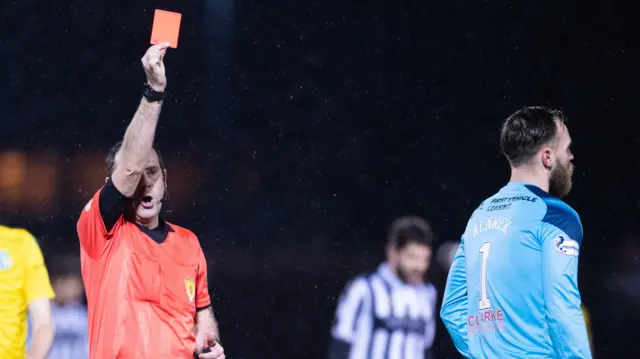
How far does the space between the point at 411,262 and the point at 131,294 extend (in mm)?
2755

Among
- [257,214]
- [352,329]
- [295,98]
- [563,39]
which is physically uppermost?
[563,39]

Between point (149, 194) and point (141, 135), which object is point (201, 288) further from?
point (141, 135)

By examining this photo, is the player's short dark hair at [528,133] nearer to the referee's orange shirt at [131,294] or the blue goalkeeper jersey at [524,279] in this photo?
the blue goalkeeper jersey at [524,279]

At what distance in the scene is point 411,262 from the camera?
15.6ft

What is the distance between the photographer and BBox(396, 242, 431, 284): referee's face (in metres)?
4.77

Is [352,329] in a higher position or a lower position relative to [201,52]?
lower

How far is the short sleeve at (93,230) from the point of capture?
2.16 m

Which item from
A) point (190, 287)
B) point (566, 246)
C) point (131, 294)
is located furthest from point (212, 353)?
point (566, 246)

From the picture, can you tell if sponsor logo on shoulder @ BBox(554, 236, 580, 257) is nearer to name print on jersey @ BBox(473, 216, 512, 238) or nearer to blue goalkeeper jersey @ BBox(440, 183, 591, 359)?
blue goalkeeper jersey @ BBox(440, 183, 591, 359)

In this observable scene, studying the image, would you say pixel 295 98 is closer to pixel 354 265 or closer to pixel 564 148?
pixel 354 265

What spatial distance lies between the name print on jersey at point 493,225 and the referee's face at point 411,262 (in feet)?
8.65

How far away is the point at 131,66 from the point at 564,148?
18.5ft

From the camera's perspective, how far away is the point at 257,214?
7316 millimetres

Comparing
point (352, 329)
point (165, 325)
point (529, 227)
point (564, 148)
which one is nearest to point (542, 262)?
point (529, 227)
